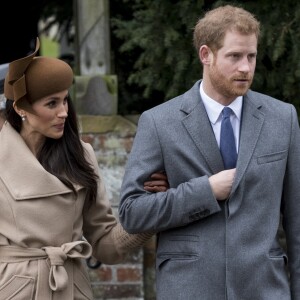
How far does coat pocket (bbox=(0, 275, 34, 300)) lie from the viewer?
3910 mm

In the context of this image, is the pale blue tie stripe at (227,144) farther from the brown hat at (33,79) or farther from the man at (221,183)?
the brown hat at (33,79)

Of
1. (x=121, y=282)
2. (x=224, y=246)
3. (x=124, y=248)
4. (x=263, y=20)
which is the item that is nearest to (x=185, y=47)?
(x=263, y=20)

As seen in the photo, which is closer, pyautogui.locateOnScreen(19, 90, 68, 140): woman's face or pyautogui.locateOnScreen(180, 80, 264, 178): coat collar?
pyautogui.locateOnScreen(180, 80, 264, 178): coat collar

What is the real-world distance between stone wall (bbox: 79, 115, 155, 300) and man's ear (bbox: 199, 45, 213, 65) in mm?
2244

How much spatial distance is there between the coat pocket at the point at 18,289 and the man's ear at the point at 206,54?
1.03 metres

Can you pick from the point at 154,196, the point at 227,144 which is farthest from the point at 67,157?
the point at 227,144

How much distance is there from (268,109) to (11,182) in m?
0.99

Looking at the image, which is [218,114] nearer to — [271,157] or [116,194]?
[271,157]

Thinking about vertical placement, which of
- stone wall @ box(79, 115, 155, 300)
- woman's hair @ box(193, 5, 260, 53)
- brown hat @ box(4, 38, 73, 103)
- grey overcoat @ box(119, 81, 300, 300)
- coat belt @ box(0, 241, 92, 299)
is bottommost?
stone wall @ box(79, 115, 155, 300)

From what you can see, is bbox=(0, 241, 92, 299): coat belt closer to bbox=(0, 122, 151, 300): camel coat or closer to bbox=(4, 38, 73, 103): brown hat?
bbox=(0, 122, 151, 300): camel coat

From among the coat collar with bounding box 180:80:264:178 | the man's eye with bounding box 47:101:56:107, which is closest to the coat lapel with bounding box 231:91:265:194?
the coat collar with bounding box 180:80:264:178

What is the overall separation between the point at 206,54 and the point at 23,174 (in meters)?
0.82

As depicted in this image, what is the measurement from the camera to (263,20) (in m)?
5.48

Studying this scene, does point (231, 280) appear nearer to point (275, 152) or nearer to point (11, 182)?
point (275, 152)
